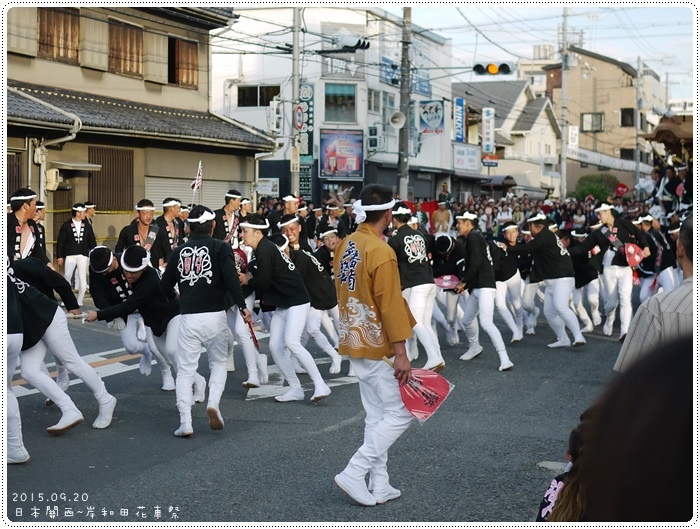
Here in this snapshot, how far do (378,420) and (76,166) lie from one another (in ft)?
55.3

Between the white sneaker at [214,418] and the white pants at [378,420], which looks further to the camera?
the white sneaker at [214,418]

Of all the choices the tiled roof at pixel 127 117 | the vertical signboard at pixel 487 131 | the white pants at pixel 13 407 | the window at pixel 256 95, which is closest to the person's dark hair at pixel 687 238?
the white pants at pixel 13 407

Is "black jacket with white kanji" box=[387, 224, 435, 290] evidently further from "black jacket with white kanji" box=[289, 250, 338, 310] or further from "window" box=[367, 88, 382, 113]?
"window" box=[367, 88, 382, 113]

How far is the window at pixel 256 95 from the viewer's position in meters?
41.4

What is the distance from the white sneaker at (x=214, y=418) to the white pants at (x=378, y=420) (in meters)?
1.94

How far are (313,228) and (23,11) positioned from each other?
8.10 m

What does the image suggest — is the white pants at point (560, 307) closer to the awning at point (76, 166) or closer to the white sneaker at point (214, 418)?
the white sneaker at point (214, 418)

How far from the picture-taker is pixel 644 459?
1602mm

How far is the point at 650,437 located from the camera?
159cm

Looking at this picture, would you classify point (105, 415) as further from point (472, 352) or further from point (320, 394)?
point (472, 352)

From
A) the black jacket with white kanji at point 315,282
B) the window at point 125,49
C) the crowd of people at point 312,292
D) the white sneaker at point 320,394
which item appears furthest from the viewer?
the window at point 125,49

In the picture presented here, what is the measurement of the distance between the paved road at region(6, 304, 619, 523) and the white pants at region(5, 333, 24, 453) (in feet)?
0.60
